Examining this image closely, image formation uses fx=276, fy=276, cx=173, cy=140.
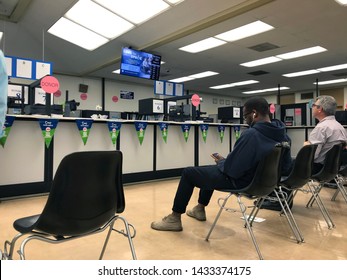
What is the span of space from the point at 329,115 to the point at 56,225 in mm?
2801

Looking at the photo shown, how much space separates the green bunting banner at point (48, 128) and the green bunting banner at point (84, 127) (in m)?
0.31

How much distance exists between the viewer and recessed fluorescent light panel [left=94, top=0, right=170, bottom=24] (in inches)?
182

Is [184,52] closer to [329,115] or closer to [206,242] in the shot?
[329,115]

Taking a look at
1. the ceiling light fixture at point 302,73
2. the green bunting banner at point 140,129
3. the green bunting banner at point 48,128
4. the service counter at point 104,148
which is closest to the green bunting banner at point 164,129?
the service counter at point 104,148

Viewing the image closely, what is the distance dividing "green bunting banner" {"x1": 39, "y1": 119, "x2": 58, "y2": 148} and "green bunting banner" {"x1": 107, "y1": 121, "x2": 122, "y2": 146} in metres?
0.75

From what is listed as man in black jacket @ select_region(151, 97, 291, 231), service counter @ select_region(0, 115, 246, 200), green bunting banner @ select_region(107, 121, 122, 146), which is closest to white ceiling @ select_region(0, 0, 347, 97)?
service counter @ select_region(0, 115, 246, 200)


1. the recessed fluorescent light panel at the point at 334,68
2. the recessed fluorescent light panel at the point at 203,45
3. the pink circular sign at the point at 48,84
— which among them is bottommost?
the pink circular sign at the point at 48,84

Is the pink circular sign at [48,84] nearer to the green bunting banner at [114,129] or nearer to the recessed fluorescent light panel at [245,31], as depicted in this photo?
the green bunting banner at [114,129]

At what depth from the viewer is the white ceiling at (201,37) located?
183 inches

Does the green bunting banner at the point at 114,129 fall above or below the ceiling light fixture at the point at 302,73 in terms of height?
below

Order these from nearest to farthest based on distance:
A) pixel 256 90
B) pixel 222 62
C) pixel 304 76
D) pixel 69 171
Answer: pixel 69 171 → pixel 222 62 → pixel 304 76 → pixel 256 90
